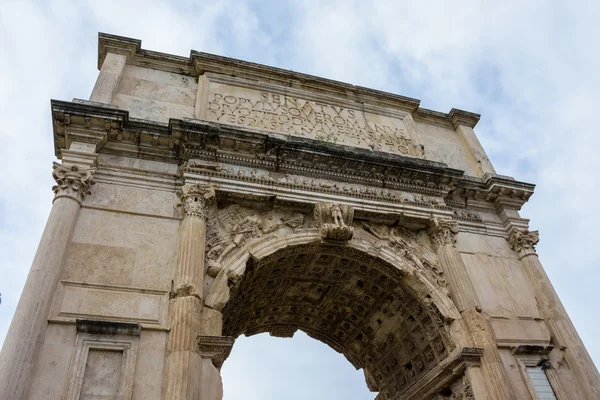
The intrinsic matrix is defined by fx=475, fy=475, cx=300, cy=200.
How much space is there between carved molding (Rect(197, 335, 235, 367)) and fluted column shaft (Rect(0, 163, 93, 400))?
6.75 ft

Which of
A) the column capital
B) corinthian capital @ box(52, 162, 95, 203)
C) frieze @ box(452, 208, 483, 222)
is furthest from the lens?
frieze @ box(452, 208, 483, 222)

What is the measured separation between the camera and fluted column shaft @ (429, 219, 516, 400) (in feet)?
25.0

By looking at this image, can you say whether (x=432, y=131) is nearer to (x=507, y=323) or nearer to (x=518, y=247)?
(x=518, y=247)

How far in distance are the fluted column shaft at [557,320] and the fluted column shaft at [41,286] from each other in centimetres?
828

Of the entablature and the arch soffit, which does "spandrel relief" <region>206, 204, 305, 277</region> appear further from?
the entablature

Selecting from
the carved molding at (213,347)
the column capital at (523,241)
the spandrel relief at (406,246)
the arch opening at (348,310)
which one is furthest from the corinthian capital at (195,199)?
the column capital at (523,241)

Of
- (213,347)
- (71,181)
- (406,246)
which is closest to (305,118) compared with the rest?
(406,246)

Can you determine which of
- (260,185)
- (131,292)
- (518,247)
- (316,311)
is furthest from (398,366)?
(131,292)

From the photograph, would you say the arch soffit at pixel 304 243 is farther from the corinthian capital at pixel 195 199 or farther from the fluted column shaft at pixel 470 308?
the corinthian capital at pixel 195 199

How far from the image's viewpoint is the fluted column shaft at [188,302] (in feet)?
20.3

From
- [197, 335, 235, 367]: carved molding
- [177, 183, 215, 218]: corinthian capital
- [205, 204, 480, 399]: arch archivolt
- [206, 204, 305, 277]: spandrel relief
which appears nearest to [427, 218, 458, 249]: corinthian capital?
[205, 204, 480, 399]: arch archivolt

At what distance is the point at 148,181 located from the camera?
8469 millimetres

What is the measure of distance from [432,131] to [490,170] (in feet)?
5.89

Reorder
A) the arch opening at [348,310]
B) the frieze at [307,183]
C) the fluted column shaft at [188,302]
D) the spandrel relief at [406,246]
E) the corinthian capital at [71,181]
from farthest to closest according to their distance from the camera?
1. the spandrel relief at [406,246]
2. the arch opening at [348,310]
3. the frieze at [307,183]
4. the corinthian capital at [71,181]
5. the fluted column shaft at [188,302]
